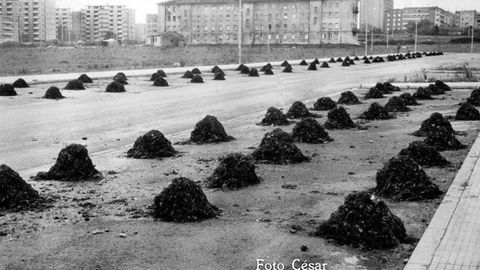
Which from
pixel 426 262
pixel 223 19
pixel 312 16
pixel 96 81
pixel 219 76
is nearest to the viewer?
pixel 426 262

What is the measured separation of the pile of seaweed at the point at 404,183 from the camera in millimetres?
7434

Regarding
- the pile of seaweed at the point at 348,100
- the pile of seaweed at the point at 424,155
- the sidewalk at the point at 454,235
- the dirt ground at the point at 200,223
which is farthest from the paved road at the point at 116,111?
the sidewalk at the point at 454,235

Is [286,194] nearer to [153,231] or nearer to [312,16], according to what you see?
[153,231]

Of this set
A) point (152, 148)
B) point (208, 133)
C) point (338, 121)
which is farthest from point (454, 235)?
point (338, 121)

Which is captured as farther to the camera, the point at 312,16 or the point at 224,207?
the point at 312,16

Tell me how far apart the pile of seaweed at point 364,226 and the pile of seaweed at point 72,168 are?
150 inches

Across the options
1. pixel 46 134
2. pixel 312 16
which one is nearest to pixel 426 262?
pixel 46 134

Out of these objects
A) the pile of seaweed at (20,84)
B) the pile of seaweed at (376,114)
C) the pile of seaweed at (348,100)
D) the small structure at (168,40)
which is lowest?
the pile of seaweed at (376,114)

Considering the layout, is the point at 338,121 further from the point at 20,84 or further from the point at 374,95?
the point at 20,84

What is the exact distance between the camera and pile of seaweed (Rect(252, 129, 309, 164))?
9.84 meters

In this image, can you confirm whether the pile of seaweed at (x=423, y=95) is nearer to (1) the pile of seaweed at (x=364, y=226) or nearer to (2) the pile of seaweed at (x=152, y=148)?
(2) the pile of seaweed at (x=152, y=148)

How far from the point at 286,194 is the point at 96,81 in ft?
74.2

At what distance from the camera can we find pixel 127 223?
6449mm

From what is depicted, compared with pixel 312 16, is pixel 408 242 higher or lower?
lower
